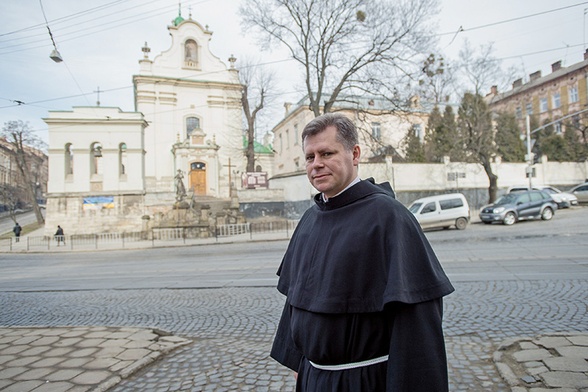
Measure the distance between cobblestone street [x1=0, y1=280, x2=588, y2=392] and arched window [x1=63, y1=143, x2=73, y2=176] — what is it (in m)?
23.2

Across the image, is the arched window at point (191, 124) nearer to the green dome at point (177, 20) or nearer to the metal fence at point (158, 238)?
the green dome at point (177, 20)

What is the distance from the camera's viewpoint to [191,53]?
40.2m

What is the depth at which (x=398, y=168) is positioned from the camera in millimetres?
28984

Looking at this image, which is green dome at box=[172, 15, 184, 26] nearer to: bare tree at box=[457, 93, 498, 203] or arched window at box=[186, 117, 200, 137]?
arched window at box=[186, 117, 200, 137]

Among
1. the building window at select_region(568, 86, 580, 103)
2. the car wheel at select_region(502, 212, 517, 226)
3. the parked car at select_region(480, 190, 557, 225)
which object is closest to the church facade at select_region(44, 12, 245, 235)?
the parked car at select_region(480, 190, 557, 225)

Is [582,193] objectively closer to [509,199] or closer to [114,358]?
Answer: [509,199]

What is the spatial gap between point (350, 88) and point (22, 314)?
21359mm

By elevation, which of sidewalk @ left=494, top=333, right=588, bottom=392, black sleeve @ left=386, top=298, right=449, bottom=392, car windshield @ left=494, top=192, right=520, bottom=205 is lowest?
sidewalk @ left=494, top=333, right=588, bottom=392

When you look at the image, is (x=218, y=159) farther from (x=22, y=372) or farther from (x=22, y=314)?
(x=22, y=372)

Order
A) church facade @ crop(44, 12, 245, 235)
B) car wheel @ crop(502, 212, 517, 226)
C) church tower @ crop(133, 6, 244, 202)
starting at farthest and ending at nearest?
church tower @ crop(133, 6, 244, 202) → church facade @ crop(44, 12, 245, 235) → car wheel @ crop(502, 212, 517, 226)

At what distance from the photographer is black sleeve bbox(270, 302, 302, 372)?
2027 millimetres

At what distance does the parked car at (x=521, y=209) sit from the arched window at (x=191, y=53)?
108 feet

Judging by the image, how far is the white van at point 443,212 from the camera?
18.5 m

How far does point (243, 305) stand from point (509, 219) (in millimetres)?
17585
